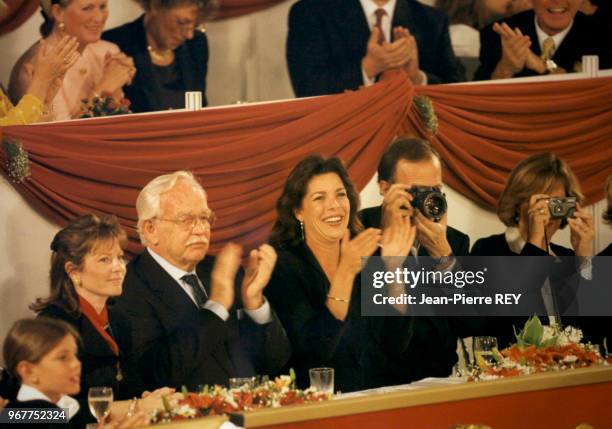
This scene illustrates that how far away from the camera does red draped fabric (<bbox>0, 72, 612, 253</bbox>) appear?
6398mm

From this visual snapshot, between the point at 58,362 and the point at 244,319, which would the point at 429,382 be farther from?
the point at 58,362

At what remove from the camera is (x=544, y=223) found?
8.27 meters

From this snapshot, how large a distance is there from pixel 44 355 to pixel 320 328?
5.94 ft

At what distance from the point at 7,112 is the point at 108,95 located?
608mm

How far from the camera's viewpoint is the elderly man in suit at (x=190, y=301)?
6.58 meters

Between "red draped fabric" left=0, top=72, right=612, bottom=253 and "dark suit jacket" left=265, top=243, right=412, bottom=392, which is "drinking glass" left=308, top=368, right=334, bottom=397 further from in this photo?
"red draped fabric" left=0, top=72, right=612, bottom=253

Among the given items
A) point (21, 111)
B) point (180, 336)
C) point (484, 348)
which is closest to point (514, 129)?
point (484, 348)

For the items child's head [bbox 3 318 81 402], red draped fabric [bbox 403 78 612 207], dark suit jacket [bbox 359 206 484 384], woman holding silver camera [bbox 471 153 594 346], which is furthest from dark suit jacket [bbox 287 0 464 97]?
child's head [bbox 3 318 81 402]

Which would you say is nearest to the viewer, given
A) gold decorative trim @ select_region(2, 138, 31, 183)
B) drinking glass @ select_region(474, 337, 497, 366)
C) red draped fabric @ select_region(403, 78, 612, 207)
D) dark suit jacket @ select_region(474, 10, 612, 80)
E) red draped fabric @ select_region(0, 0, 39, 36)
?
gold decorative trim @ select_region(2, 138, 31, 183)

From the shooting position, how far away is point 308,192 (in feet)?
23.7

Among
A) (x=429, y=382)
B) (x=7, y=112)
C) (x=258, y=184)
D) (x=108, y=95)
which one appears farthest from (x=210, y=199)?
(x=429, y=382)

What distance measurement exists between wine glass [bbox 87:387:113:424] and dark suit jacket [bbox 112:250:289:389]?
1.82ft

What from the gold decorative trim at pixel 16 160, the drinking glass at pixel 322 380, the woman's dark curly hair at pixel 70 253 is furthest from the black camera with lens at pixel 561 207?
A: the gold decorative trim at pixel 16 160

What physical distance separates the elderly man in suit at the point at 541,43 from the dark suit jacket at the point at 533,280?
3.90 ft
